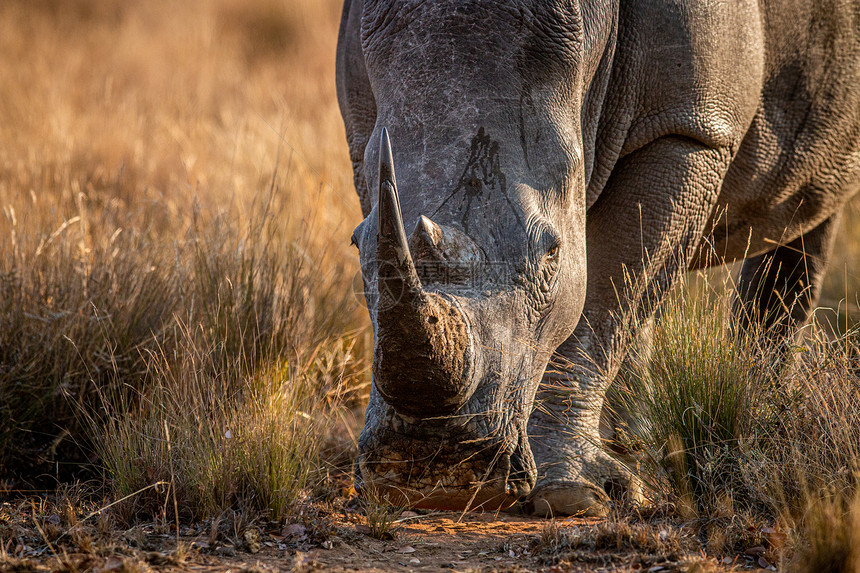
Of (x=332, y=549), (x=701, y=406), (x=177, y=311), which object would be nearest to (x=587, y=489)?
(x=701, y=406)

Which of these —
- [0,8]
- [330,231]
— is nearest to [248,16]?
[0,8]

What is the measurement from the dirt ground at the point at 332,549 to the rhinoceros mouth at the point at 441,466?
0.92 feet

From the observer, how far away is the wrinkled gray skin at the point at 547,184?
9.27 feet

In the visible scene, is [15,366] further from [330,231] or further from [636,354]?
[330,231]

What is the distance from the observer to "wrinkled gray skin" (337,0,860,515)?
9.27ft

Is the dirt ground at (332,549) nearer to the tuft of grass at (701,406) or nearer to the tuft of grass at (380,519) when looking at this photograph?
the tuft of grass at (380,519)

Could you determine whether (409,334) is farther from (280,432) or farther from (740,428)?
(740,428)

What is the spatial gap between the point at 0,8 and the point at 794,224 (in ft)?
49.2

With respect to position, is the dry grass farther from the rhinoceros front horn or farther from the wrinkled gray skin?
the rhinoceros front horn

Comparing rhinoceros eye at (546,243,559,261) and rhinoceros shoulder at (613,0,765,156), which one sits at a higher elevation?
rhinoceros shoulder at (613,0,765,156)

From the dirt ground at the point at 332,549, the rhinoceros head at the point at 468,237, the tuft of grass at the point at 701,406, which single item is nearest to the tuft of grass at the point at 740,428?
the tuft of grass at the point at 701,406

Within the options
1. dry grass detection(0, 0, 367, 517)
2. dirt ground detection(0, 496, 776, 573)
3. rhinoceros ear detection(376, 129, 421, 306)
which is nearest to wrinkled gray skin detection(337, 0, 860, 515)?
rhinoceros ear detection(376, 129, 421, 306)

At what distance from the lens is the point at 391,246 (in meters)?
2.46

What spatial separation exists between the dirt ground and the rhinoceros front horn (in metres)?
0.68
